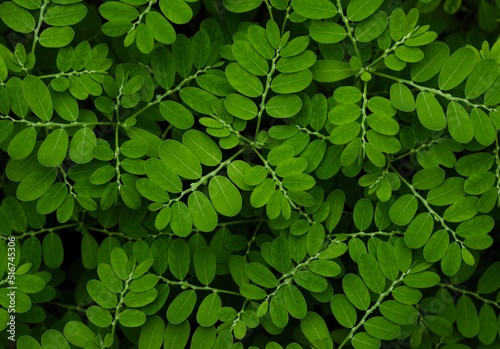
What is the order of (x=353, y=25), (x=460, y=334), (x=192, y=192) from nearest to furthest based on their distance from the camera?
(x=192, y=192) → (x=353, y=25) → (x=460, y=334)

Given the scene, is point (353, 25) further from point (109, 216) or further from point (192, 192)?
point (109, 216)

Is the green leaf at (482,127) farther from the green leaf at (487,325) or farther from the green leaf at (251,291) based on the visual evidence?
the green leaf at (251,291)

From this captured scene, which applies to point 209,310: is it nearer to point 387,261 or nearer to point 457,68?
point 387,261

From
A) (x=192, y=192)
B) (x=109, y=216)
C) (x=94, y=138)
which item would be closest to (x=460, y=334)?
(x=192, y=192)

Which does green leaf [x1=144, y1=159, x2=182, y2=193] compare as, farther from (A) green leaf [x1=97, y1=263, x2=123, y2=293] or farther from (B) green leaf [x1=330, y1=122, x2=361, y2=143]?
(B) green leaf [x1=330, y1=122, x2=361, y2=143]

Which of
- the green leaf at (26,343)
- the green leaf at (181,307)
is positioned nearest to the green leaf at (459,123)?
the green leaf at (181,307)

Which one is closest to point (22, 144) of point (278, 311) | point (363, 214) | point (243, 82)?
point (243, 82)
